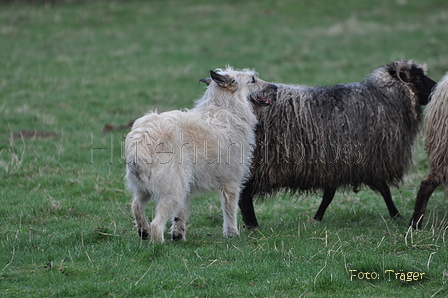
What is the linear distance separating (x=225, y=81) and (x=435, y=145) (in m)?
2.68

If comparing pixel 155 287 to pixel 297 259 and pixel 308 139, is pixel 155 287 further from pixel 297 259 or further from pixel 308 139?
pixel 308 139

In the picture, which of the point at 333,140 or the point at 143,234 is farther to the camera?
the point at 333,140

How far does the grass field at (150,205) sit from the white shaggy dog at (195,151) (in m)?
0.39

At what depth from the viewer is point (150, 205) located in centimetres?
859

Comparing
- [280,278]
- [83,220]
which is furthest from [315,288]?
[83,220]

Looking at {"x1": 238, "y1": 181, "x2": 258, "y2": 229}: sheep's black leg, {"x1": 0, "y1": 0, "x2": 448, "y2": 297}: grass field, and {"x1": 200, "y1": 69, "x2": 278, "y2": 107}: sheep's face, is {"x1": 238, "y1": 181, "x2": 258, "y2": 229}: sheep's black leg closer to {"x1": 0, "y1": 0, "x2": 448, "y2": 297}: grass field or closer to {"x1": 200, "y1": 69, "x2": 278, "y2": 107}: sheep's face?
{"x1": 0, "y1": 0, "x2": 448, "y2": 297}: grass field

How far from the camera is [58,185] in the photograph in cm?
893

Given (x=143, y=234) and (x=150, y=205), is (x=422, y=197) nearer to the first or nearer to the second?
(x=143, y=234)

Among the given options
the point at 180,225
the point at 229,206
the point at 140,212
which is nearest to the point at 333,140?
the point at 229,206

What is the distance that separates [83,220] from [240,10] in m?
20.9

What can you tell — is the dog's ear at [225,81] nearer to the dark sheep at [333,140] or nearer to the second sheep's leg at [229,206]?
the dark sheep at [333,140]

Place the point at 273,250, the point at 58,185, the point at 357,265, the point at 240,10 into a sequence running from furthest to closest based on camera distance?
the point at 240,10 < the point at 58,185 < the point at 273,250 < the point at 357,265

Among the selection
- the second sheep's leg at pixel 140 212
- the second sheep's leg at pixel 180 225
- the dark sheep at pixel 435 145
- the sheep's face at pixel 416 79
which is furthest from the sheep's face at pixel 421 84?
the second sheep's leg at pixel 140 212

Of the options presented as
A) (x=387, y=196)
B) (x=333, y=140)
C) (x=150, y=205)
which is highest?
(x=333, y=140)
